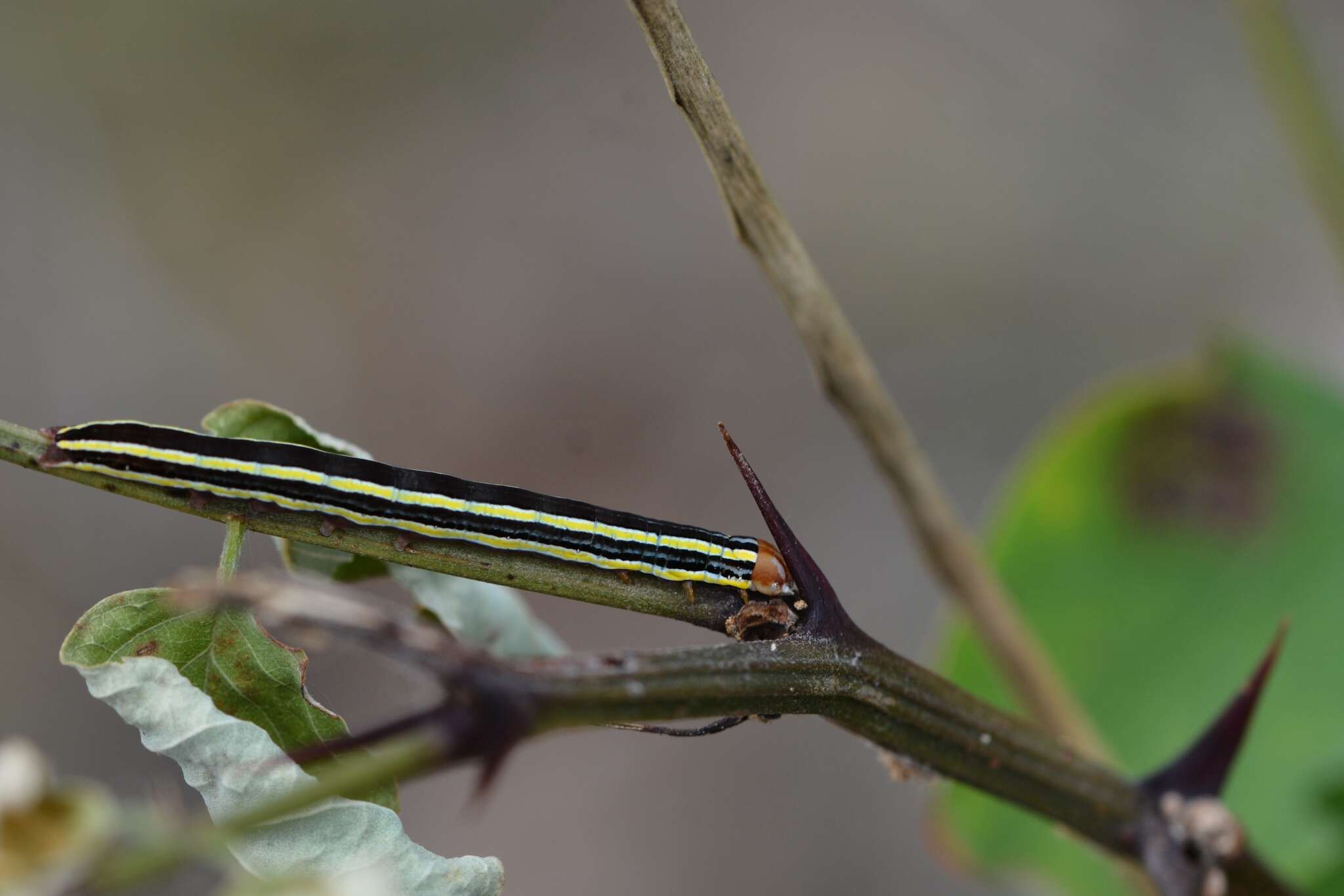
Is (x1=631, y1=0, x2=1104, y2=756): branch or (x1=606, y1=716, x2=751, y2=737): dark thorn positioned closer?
(x1=606, y1=716, x2=751, y2=737): dark thorn

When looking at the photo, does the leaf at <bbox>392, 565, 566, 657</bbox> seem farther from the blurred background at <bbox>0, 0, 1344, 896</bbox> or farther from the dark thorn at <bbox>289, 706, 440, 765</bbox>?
the blurred background at <bbox>0, 0, 1344, 896</bbox>

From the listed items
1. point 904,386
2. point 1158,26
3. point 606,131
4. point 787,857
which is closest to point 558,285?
point 606,131

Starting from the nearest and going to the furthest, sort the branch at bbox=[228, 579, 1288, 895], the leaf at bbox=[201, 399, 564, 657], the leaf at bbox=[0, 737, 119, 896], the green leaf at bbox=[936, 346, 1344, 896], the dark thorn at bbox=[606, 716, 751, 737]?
the leaf at bbox=[0, 737, 119, 896] < the branch at bbox=[228, 579, 1288, 895] < the dark thorn at bbox=[606, 716, 751, 737] < the leaf at bbox=[201, 399, 564, 657] < the green leaf at bbox=[936, 346, 1344, 896]

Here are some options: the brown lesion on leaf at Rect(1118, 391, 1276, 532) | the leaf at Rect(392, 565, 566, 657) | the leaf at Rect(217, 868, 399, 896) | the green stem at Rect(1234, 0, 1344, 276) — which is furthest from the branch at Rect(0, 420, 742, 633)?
the green stem at Rect(1234, 0, 1344, 276)

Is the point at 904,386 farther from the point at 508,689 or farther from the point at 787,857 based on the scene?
the point at 508,689

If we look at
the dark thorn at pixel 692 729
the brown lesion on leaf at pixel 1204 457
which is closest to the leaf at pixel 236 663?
the dark thorn at pixel 692 729

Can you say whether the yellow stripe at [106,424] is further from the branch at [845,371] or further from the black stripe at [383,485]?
the branch at [845,371]
